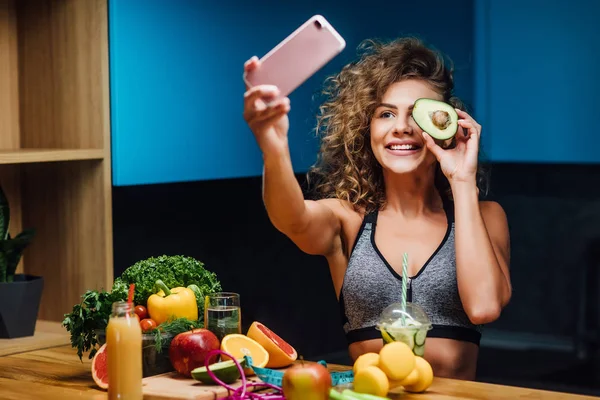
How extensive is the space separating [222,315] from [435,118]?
68cm

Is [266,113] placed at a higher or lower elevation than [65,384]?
higher

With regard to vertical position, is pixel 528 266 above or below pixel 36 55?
below

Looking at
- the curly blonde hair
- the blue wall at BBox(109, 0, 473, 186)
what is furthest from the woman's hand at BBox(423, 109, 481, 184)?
the blue wall at BBox(109, 0, 473, 186)

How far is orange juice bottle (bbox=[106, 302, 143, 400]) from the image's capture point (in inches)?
78.1

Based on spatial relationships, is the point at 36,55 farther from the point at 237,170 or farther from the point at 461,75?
the point at 461,75

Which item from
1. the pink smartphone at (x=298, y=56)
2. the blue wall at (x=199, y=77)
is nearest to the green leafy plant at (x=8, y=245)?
the blue wall at (x=199, y=77)

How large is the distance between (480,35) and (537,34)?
Result: 0.69 ft

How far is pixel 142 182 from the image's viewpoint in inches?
113

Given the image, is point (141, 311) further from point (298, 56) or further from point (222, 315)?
point (298, 56)

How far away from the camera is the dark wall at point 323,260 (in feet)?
11.6

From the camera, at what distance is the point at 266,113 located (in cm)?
195

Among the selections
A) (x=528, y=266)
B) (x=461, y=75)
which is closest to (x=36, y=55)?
(x=461, y=75)

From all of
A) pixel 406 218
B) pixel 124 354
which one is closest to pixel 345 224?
pixel 406 218

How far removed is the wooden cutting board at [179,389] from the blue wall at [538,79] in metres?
1.80
